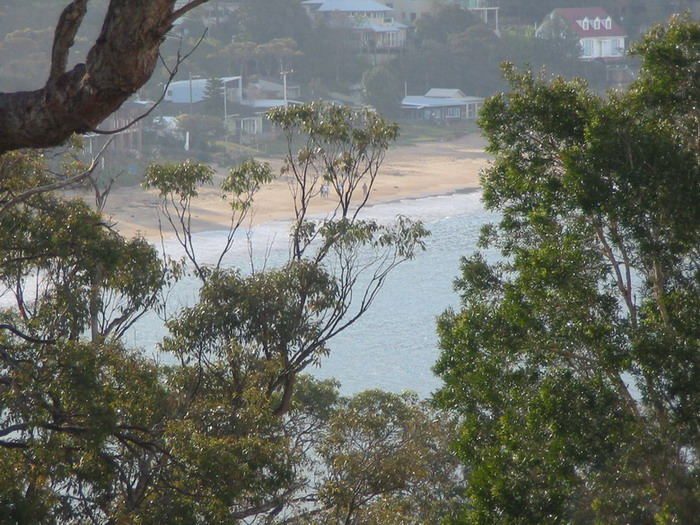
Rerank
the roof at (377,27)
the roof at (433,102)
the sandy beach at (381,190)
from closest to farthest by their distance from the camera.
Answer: the sandy beach at (381,190) → the roof at (433,102) → the roof at (377,27)

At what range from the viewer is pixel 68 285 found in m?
7.20

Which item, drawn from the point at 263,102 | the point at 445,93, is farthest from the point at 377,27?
the point at 263,102

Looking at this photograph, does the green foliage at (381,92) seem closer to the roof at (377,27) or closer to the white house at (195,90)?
the white house at (195,90)

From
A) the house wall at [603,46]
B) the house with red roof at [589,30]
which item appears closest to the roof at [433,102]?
the house with red roof at [589,30]

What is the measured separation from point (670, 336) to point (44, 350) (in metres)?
2.95

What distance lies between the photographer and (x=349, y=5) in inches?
2008

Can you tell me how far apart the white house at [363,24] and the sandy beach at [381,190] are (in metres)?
10.2

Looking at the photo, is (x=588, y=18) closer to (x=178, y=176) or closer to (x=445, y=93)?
(x=445, y=93)

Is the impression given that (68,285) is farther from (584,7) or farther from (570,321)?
(584,7)

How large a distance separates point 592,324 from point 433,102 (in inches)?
1458

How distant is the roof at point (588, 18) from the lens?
50.6 metres

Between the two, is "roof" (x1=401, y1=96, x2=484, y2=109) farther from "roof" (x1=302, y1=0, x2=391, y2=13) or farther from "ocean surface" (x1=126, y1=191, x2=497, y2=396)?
"ocean surface" (x1=126, y1=191, x2=497, y2=396)

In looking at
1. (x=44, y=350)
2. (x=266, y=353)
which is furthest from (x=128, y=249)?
(x=44, y=350)

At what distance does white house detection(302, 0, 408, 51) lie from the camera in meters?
47.3
